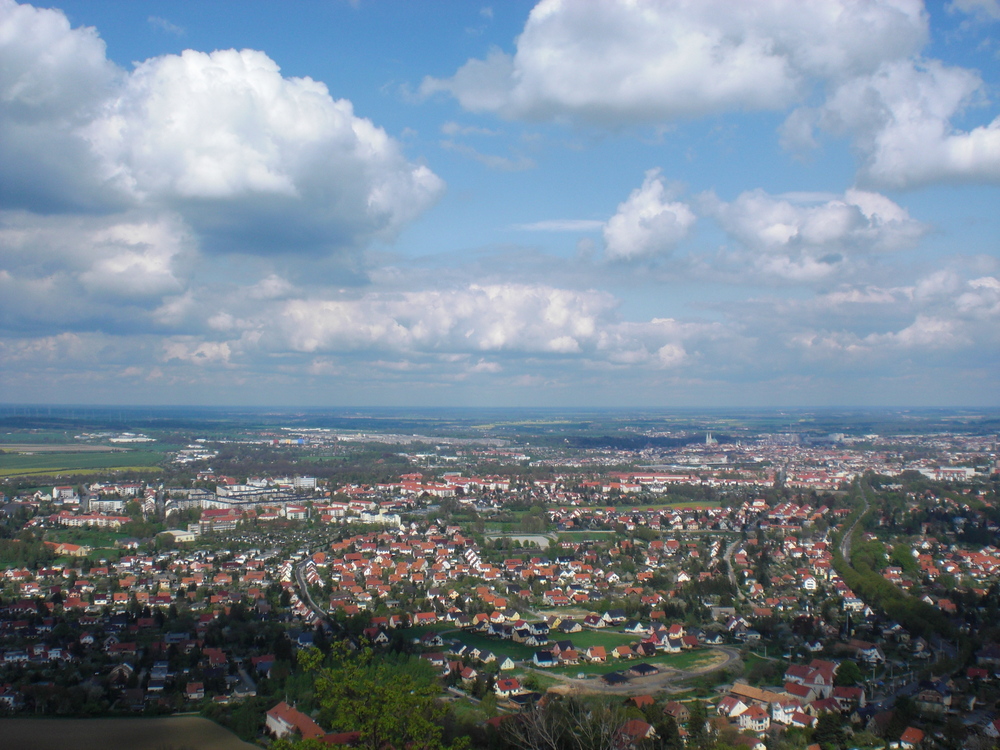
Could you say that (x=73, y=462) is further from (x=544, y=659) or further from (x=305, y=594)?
(x=544, y=659)

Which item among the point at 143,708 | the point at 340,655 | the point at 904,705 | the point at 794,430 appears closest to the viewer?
the point at 340,655

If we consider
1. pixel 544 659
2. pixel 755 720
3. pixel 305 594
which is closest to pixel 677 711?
pixel 755 720

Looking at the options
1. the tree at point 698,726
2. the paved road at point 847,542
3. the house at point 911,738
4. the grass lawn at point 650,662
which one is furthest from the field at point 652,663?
the paved road at point 847,542

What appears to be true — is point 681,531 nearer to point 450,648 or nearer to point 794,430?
point 450,648

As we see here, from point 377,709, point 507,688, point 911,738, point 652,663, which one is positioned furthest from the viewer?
point 652,663

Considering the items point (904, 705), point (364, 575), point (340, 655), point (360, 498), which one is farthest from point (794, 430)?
point (340, 655)

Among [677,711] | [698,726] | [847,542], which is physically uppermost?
[698,726]

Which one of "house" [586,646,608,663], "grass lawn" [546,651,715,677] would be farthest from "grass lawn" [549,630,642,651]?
"grass lawn" [546,651,715,677]
